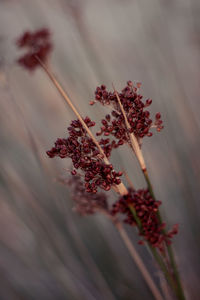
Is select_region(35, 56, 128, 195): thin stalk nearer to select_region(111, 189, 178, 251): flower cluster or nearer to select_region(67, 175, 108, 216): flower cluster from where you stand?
select_region(111, 189, 178, 251): flower cluster

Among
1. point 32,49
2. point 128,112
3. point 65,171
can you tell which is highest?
point 65,171

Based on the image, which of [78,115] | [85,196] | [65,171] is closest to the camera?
[78,115]

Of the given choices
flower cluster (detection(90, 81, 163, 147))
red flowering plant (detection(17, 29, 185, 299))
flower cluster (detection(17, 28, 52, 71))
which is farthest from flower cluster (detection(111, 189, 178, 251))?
flower cluster (detection(17, 28, 52, 71))

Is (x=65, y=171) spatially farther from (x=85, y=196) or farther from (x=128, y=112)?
(x=128, y=112)

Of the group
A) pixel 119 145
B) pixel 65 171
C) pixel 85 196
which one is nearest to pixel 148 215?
pixel 119 145

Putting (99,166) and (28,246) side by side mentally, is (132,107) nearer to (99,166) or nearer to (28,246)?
(99,166)

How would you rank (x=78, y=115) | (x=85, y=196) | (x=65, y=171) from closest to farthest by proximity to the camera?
(x=78, y=115), (x=85, y=196), (x=65, y=171)

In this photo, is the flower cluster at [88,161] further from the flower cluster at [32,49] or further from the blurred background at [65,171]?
the blurred background at [65,171]

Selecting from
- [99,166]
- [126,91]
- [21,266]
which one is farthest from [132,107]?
[21,266]

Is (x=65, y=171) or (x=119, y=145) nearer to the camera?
(x=119, y=145)

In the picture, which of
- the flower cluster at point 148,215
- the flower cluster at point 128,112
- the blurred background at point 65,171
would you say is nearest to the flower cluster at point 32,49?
the blurred background at point 65,171
